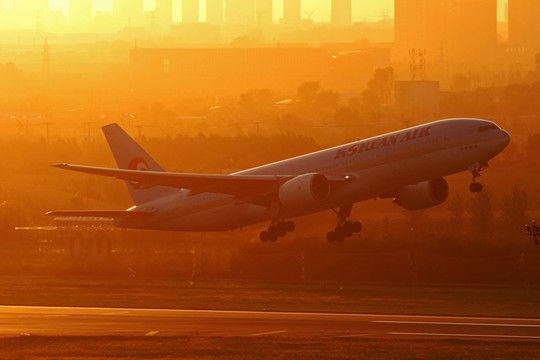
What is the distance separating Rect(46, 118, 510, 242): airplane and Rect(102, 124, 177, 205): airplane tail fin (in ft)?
0.21

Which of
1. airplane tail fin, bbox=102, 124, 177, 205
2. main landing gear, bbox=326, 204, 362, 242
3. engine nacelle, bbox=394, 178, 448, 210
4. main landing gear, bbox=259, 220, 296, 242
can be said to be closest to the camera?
engine nacelle, bbox=394, 178, 448, 210

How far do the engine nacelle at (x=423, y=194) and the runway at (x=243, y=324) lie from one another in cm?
632

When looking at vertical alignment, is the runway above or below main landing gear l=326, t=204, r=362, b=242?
below

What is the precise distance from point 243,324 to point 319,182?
28.6 ft

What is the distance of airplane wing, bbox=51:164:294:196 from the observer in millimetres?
74781

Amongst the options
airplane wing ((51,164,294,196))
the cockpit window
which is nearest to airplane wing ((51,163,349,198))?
airplane wing ((51,164,294,196))

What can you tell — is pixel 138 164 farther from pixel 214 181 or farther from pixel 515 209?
pixel 515 209

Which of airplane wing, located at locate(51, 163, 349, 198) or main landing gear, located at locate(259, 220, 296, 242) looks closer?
airplane wing, located at locate(51, 163, 349, 198)

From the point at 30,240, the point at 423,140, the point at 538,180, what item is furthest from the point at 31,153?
the point at 423,140

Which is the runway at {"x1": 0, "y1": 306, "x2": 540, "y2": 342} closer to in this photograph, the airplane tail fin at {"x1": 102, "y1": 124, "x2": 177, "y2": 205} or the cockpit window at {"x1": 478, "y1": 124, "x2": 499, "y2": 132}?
the airplane tail fin at {"x1": 102, "y1": 124, "x2": 177, "y2": 205}

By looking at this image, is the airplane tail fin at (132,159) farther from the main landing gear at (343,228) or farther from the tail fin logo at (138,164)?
the main landing gear at (343,228)

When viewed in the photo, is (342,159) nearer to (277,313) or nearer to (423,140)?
(423,140)

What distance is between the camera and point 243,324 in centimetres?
6994

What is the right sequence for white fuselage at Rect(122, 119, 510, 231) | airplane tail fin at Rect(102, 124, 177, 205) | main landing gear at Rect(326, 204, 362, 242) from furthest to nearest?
airplane tail fin at Rect(102, 124, 177, 205), main landing gear at Rect(326, 204, 362, 242), white fuselage at Rect(122, 119, 510, 231)
